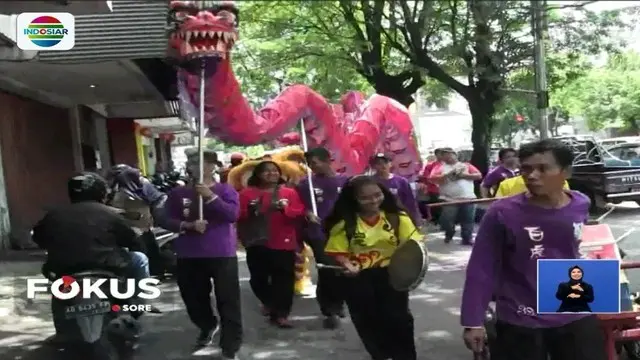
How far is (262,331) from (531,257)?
142 inches

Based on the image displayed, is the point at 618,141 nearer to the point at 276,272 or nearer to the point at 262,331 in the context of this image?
the point at 276,272

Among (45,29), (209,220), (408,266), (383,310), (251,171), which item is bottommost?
(383,310)

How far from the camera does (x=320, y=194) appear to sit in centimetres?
697

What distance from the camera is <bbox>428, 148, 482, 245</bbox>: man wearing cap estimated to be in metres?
9.33

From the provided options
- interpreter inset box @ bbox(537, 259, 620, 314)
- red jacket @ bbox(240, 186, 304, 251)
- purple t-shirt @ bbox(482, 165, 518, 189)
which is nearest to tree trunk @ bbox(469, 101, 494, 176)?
interpreter inset box @ bbox(537, 259, 620, 314)

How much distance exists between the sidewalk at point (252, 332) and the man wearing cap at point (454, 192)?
6.36 feet

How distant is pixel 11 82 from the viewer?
10352 millimetres

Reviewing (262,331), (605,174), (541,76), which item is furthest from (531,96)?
(262,331)

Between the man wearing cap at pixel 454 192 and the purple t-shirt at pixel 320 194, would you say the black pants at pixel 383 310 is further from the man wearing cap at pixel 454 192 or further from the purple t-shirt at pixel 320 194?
the man wearing cap at pixel 454 192

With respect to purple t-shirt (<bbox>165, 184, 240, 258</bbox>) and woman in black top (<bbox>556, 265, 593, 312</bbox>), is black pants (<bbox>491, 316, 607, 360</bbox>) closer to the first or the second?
woman in black top (<bbox>556, 265, 593, 312</bbox>)

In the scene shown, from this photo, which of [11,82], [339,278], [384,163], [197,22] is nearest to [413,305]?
[384,163]

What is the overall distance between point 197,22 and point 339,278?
2.21m

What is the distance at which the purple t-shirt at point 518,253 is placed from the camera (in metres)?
3.37

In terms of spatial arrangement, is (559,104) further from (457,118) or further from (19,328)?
(19,328)
